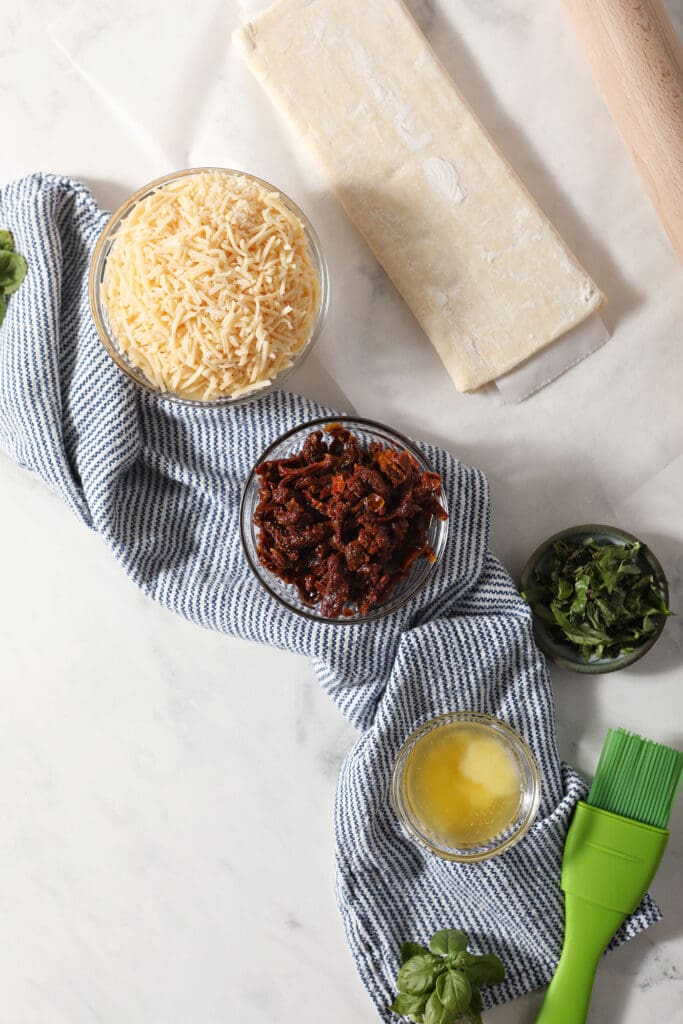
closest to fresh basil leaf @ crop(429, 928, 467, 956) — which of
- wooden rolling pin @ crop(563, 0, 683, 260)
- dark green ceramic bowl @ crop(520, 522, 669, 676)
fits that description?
dark green ceramic bowl @ crop(520, 522, 669, 676)

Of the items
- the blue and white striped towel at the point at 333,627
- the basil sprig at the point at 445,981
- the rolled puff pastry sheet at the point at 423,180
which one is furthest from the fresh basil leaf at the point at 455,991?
the rolled puff pastry sheet at the point at 423,180

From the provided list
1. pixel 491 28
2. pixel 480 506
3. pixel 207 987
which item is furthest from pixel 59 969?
pixel 491 28

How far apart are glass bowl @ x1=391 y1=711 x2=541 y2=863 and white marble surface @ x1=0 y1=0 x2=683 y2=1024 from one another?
20 centimetres

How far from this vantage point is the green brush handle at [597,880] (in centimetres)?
155

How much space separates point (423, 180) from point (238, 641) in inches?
37.6

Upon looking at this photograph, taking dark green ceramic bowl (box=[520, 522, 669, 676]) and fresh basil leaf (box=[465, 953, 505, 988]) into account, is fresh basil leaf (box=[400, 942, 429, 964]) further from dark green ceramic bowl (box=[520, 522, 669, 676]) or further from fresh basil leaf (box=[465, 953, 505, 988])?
dark green ceramic bowl (box=[520, 522, 669, 676])

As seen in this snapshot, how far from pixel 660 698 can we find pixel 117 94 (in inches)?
61.8

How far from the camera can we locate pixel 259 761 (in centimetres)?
173

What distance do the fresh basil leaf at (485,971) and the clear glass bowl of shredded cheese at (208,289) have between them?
41.6 inches

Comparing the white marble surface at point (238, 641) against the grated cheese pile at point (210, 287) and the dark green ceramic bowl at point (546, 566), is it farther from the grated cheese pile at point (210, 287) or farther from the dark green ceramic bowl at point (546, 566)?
the grated cheese pile at point (210, 287)

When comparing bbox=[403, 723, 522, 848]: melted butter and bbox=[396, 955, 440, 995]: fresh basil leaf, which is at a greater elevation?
bbox=[403, 723, 522, 848]: melted butter

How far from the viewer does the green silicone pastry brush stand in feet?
5.10

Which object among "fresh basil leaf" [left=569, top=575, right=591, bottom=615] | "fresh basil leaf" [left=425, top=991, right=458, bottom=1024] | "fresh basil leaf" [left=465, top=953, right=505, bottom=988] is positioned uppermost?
"fresh basil leaf" [left=569, top=575, right=591, bottom=615]

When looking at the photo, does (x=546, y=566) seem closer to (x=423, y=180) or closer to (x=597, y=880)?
(x=597, y=880)
